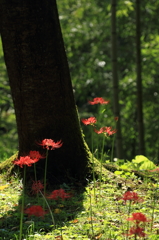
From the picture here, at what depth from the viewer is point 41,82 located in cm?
371

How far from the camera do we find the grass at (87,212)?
→ 105 inches

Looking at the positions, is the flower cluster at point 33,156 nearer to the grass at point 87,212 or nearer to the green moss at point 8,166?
the grass at point 87,212

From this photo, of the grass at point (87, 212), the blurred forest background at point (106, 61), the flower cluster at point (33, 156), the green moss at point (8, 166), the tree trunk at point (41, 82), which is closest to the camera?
the flower cluster at point (33, 156)

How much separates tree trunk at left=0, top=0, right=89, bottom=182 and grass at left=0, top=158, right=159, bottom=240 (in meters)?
0.30

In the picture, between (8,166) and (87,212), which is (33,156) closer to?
(87,212)

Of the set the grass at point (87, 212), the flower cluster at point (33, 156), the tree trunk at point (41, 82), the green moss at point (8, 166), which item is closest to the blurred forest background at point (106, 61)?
the green moss at point (8, 166)

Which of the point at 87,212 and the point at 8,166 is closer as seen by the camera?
the point at 87,212

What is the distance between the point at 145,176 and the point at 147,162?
0.68 metres

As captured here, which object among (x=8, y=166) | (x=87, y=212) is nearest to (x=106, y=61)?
(x=8, y=166)

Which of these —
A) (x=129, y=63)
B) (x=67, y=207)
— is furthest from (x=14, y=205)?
(x=129, y=63)

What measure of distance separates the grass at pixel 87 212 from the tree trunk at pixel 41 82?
0.30m

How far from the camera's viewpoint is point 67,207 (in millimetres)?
3297

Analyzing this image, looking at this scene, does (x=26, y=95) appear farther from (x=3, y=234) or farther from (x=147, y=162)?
(x=147, y=162)

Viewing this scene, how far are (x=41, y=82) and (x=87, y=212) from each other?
1355 millimetres
